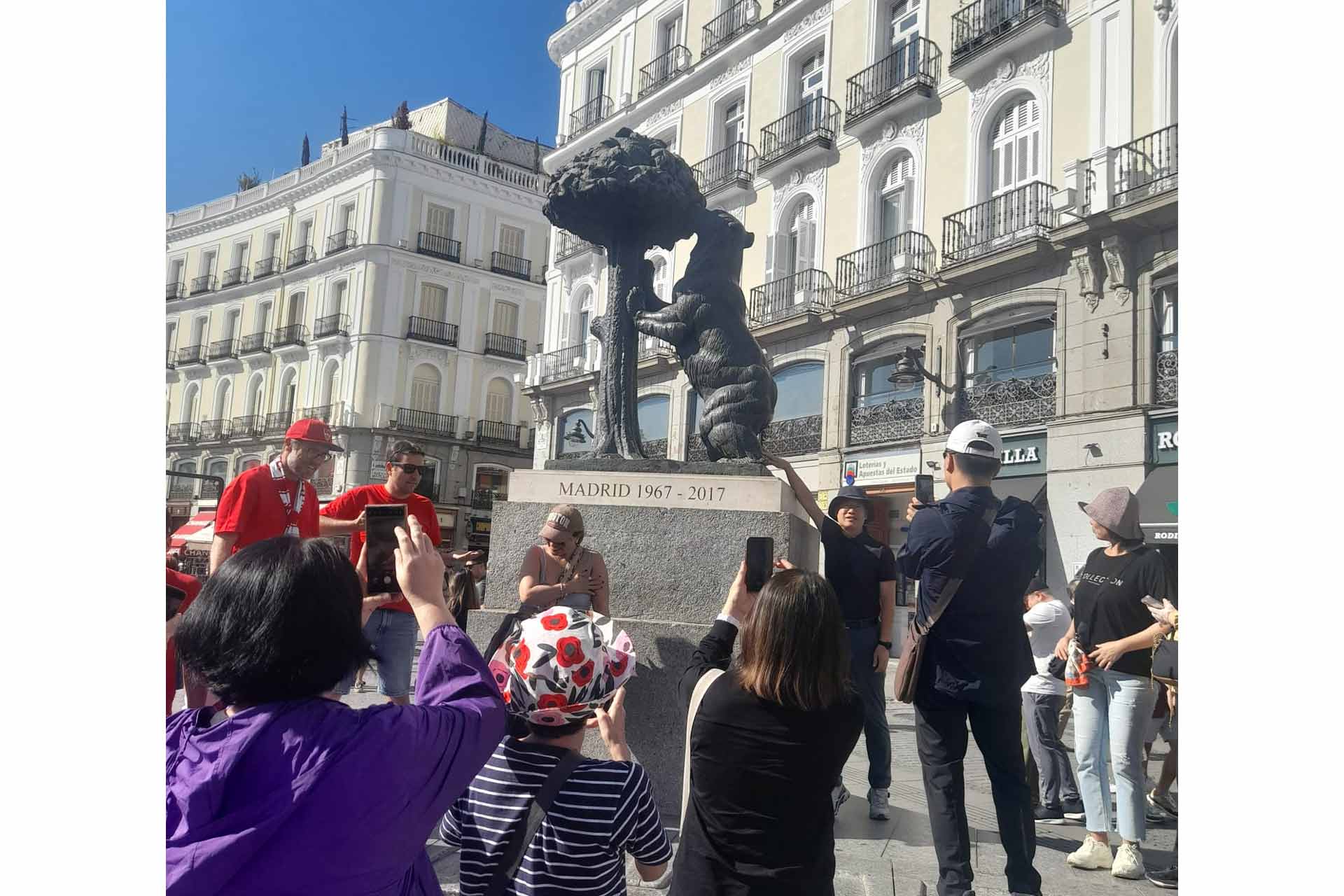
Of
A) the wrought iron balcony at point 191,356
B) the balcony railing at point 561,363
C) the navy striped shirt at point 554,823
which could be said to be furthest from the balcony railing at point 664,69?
the navy striped shirt at point 554,823

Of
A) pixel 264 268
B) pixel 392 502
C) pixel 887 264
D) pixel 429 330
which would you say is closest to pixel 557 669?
pixel 392 502

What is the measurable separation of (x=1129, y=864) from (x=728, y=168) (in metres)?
15.7

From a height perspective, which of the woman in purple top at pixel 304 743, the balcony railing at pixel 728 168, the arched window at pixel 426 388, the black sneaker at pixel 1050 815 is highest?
the balcony railing at pixel 728 168

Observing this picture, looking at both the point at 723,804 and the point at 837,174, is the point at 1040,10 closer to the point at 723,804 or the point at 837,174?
the point at 837,174

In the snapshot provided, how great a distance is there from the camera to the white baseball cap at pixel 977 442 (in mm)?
2799

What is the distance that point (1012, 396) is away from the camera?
40.8 ft

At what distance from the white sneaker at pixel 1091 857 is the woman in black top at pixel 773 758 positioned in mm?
2037

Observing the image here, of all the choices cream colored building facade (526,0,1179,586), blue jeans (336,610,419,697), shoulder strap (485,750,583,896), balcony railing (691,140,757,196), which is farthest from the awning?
balcony railing (691,140,757,196)

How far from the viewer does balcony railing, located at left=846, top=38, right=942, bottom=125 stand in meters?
13.9

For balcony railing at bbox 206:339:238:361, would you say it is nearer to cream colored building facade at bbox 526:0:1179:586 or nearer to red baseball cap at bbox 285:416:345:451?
red baseball cap at bbox 285:416:345:451

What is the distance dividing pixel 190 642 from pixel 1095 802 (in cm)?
334

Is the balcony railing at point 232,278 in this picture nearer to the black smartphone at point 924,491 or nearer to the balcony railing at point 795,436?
the black smartphone at point 924,491

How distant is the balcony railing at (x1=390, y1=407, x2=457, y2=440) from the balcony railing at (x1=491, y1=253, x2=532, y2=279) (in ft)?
11.0

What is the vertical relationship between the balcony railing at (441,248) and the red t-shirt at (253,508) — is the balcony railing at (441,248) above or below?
above
